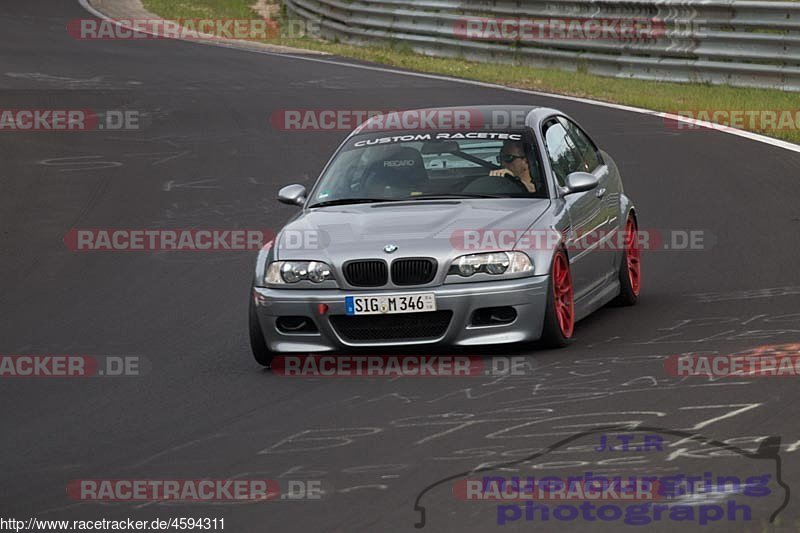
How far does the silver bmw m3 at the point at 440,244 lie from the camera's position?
9.14 metres

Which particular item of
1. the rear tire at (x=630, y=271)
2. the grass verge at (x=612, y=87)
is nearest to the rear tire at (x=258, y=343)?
the rear tire at (x=630, y=271)

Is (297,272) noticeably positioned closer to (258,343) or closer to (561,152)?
(258,343)

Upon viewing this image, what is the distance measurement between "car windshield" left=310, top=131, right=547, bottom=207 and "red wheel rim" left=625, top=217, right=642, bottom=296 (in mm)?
1491

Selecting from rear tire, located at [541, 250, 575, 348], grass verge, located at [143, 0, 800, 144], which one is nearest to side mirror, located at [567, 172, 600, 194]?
rear tire, located at [541, 250, 575, 348]

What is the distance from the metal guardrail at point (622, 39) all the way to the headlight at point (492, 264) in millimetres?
13108

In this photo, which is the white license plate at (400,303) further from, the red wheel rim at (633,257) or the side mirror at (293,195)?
the red wheel rim at (633,257)

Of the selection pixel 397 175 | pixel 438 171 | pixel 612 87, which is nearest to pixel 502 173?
pixel 438 171

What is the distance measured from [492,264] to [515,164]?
1299 mm

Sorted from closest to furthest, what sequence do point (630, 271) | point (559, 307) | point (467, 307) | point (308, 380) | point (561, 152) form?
1. point (308, 380)
2. point (467, 307)
3. point (559, 307)
4. point (561, 152)
5. point (630, 271)

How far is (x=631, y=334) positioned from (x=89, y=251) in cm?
580

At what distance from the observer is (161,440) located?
25.0 ft

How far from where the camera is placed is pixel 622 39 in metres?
24.5

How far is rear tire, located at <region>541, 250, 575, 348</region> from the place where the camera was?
9.21 m

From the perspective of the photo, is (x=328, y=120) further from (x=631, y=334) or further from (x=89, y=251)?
(x=631, y=334)
